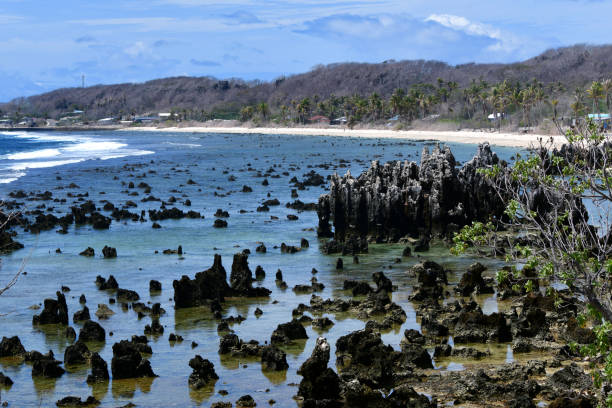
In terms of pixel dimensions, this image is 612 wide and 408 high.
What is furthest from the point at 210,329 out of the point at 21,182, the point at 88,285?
the point at 21,182

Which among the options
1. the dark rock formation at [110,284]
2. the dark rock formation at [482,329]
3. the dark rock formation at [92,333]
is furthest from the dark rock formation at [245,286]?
the dark rock formation at [482,329]

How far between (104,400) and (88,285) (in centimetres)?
1551

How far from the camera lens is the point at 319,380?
19672 millimetres

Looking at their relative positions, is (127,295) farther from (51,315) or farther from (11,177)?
(11,177)

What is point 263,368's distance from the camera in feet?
75.4

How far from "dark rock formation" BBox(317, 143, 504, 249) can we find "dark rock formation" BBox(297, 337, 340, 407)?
79.6 ft

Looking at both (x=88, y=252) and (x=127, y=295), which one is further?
(x=88, y=252)

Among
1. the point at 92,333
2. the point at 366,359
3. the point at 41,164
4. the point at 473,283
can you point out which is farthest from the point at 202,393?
the point at 41,164

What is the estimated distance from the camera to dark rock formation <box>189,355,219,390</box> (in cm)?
2166

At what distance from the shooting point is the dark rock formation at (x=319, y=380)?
19.6 meters

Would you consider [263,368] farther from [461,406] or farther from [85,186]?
[85,186]

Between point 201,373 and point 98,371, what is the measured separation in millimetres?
2941

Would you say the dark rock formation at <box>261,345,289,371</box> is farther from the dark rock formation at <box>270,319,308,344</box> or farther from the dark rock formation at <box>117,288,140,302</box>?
the dark rock formation at <box>117,288,140,302</box>

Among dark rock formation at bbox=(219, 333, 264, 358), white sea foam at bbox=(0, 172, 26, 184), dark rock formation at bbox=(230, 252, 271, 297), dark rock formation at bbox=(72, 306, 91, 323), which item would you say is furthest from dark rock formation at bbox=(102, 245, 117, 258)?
white sea foam at bbox=(0, 172, 26, 184)
